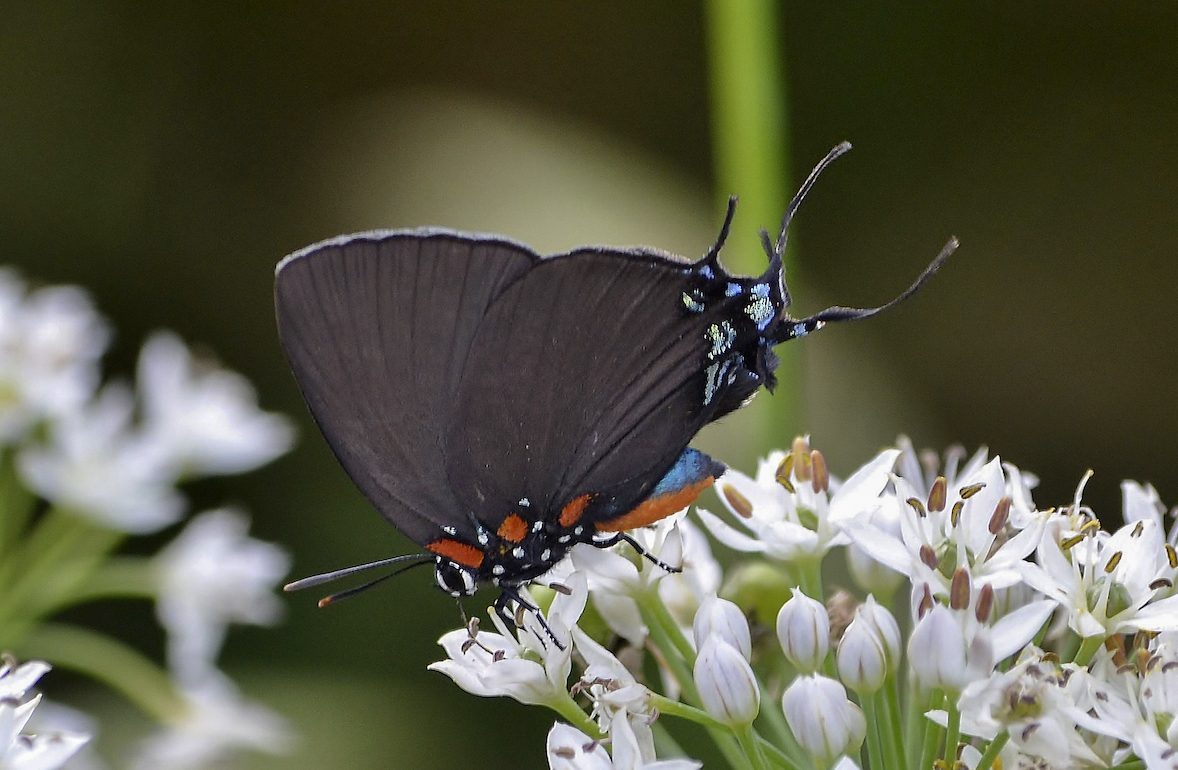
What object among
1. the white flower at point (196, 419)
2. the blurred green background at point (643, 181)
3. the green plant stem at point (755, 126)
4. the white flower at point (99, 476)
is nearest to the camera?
the green plant stem at point (755, 126)

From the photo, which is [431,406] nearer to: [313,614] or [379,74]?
[313,614]

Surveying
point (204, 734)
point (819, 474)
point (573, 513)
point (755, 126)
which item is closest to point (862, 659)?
point (819, 474)

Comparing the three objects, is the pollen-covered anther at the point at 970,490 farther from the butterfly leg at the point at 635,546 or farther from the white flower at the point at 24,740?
the white flower at the point at 24,740

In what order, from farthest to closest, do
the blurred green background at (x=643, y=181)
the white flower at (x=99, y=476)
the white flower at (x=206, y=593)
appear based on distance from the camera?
the blurred green background at (x=643, y=181)
the white flower at (x=206, y=593)
the white flower at (x=99, y=476)

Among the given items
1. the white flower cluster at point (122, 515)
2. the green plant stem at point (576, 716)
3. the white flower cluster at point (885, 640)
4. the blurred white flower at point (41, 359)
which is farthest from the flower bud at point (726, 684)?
the blurred white flower at point (41, 359)

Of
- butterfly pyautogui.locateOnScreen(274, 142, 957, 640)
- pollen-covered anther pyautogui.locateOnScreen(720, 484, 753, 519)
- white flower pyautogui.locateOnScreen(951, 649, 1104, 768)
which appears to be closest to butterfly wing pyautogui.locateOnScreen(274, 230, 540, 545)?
butterfly pyautogui.locateOnScreen(274, 142, 957, 640)

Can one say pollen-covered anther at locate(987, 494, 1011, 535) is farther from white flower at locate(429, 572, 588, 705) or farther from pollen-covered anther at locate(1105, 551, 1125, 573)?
white flower at locate(429, 572, 588, 705)

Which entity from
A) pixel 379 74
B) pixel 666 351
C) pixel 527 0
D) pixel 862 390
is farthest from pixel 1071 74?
pixel 666 351
